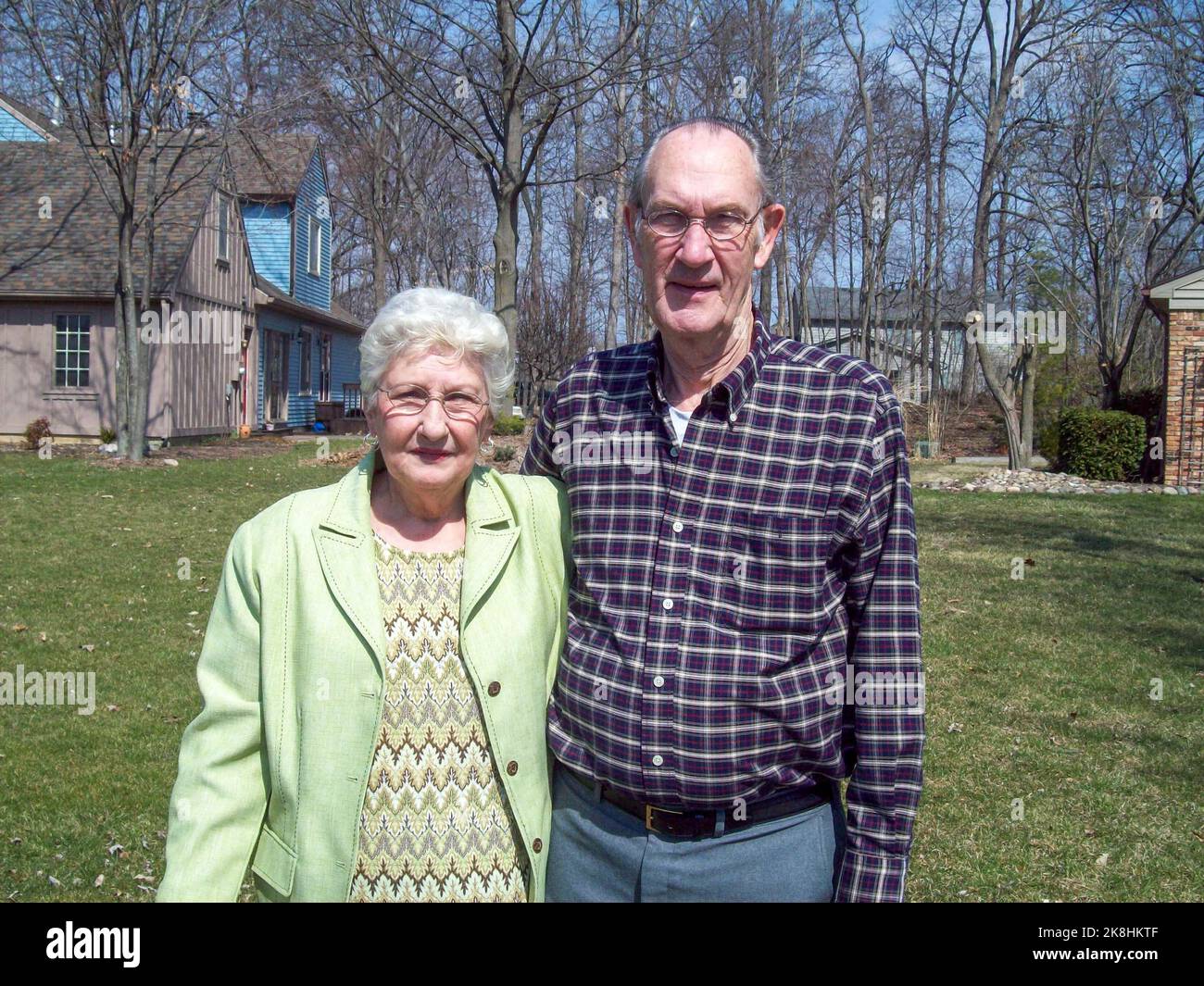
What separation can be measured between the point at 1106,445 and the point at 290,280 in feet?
65.6

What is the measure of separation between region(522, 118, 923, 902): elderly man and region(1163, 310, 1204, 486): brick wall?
1935 centimetres

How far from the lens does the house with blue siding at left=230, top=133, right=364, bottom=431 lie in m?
27.3

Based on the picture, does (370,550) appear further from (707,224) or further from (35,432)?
(35,432)

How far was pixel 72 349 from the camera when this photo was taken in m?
21.4

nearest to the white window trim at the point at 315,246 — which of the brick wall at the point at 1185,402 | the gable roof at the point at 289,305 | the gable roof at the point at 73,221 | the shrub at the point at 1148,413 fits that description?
the gable roof at the point at 289,305

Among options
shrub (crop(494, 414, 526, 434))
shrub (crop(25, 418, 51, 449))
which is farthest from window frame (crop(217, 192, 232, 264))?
shrub (crop(494, 414, 526, 434))

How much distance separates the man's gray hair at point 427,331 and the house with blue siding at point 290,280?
24.7 m

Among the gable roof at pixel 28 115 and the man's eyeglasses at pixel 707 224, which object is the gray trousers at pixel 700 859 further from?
the gable roof at pixel 28 115

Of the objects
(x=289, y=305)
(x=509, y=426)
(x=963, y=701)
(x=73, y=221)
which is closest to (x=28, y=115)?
(x=73, y=221)

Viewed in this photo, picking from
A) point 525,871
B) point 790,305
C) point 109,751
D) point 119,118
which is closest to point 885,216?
point 790,305

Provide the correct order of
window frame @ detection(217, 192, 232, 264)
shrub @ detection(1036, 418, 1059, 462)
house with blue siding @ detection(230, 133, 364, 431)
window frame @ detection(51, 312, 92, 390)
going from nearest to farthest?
window frame @ detection(51, 312, 92, 390) < shrub @ detection(1036, 418, 1059, 462) < window frame @ detection(217, 192, 232, 264) < house with blue siding @ detection(230, 133, 364, 431)

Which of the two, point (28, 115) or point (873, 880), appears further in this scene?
point (28, 115)

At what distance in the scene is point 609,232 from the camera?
1647 inches

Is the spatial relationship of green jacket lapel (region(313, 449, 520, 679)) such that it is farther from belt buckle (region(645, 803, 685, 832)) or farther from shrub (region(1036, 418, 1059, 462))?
shrub (region(1036, 418, 1059, 462))
